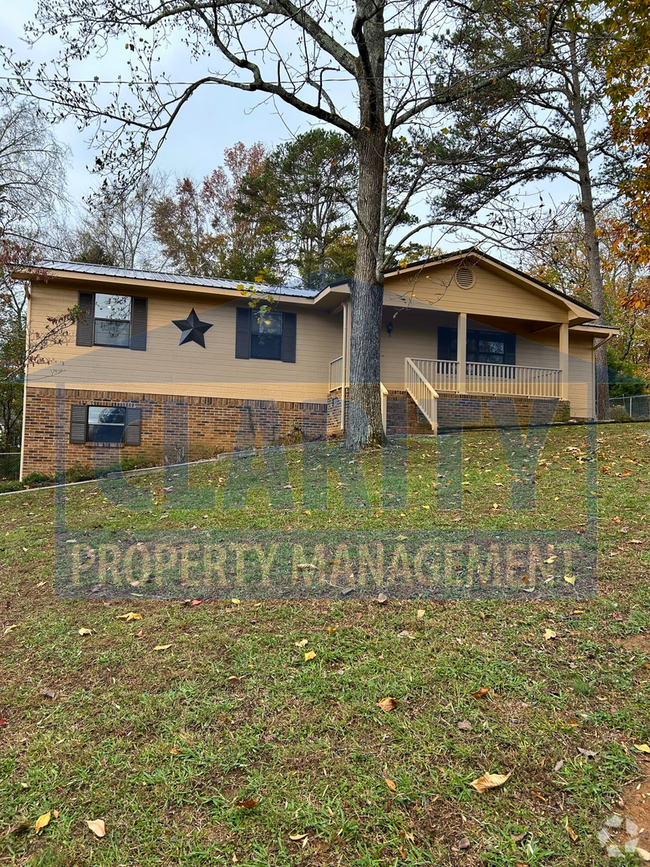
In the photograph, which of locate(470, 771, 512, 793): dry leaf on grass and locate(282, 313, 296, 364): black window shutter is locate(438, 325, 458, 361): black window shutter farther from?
locate(470, 771, 512, 793): dry leaf on grass

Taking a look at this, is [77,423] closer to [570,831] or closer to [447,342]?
[447,342]

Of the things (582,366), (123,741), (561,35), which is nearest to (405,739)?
(123,741)

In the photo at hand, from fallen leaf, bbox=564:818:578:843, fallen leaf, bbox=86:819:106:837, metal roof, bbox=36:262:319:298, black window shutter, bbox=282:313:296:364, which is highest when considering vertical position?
metal roof, bbox=36:262:319:298

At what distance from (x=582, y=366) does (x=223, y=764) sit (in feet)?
55.9

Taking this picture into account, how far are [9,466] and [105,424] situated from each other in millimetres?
8397


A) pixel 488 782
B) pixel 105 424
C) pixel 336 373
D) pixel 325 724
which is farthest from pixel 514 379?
pixel 488 782

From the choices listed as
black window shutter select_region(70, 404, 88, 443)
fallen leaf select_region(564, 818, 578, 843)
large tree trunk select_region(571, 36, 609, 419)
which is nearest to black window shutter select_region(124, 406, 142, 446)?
black window shutter select_region(70, 404, 88, 443)

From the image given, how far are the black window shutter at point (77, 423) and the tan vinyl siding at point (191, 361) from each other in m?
0.52

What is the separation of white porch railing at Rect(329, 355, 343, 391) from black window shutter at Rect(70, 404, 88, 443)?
5.64m

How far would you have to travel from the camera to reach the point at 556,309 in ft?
50.6

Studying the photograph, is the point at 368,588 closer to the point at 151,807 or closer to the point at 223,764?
the point at 223,764

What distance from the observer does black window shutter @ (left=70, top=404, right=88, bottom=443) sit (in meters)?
12.4

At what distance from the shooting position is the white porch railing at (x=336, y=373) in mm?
13828

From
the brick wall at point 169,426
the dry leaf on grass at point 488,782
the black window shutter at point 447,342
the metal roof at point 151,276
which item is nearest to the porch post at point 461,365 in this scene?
the black window shutter at point 447,342
